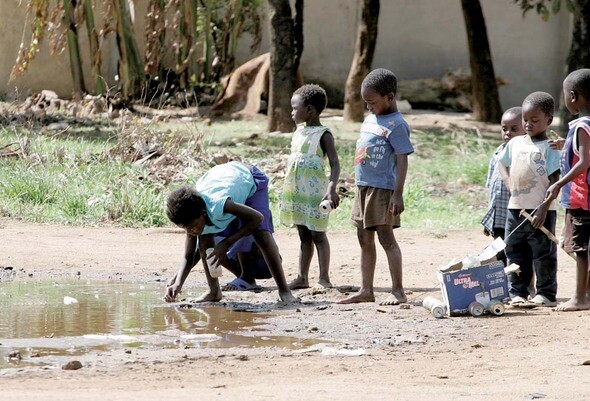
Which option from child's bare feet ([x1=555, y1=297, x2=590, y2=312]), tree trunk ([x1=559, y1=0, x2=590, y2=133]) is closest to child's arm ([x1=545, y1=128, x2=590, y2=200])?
child's bare feet ([x1=555, y1=297, x2=590, y2=312])

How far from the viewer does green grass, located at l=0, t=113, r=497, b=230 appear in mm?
9914

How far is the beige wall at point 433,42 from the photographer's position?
1884 cm

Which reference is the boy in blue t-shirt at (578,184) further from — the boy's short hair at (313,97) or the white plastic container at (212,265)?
the white plastic container at (212,265)

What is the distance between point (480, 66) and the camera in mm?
16562

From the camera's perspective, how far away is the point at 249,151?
42.5 feet

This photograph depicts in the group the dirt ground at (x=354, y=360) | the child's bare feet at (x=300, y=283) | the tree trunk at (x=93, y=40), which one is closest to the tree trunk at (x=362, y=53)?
the tree trunk at (x=93, y=40)

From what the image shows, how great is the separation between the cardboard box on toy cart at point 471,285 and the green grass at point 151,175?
13.0 ft

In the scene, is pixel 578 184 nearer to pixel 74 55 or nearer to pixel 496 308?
pixel 496 308

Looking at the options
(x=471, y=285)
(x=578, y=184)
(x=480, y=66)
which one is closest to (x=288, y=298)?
(x=471, y=285)

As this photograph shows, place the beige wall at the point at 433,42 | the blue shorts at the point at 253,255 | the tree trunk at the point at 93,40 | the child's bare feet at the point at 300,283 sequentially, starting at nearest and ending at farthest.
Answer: the blue shorts at the point at 253,255, the child's bare feet at the point at 300,283, the tree trunk at the point at 93,40, the beige wall at the point at 433,42

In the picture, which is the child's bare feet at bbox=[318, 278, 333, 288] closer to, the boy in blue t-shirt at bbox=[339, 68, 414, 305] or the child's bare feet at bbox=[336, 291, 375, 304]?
the child's bare feet at bbox=[336, 291, 375, 304]

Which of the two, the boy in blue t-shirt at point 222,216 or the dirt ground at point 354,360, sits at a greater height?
the boy in blue t-shirt at point 222,216

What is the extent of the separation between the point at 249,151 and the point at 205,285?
5636 millimetres

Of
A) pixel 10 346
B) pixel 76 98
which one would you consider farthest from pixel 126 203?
pixel 76 98
